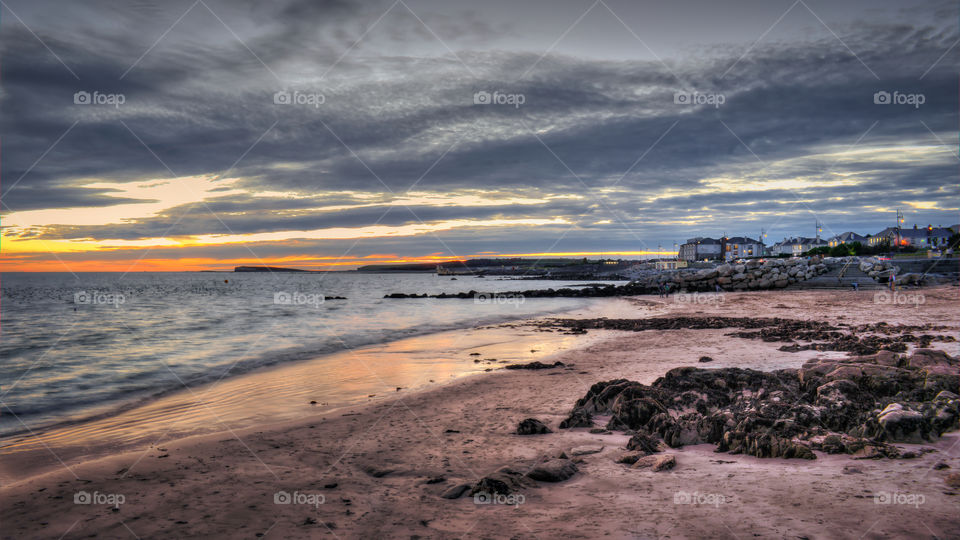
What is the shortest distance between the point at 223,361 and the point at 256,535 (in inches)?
593

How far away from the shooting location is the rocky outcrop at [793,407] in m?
6.29

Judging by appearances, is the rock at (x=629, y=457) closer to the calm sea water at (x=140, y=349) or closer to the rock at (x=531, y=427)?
the rock at (x=531, y=427)

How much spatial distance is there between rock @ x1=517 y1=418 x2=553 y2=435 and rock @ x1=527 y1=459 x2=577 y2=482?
70.0 inches

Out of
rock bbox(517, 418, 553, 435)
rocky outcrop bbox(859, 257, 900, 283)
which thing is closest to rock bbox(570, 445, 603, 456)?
rock bbox(517, 418, 553, 435)

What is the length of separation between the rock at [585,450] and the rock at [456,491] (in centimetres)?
188

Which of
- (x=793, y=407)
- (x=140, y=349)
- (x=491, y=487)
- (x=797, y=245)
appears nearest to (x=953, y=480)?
(x=793, y=407)

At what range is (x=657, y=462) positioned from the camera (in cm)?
616

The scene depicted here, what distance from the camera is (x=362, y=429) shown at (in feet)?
28.7

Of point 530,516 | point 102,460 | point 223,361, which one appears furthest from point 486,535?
point 223,361

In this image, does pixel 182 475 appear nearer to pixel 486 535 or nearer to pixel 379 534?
pixel 379 534

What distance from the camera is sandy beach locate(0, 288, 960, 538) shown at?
15.1ft

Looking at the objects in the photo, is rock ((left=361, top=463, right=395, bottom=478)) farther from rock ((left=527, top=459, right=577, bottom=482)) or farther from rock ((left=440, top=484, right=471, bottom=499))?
rock ((left=527, top=459, right=577, bottom=482))

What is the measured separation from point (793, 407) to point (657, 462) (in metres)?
2.87

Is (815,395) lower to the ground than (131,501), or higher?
higher
